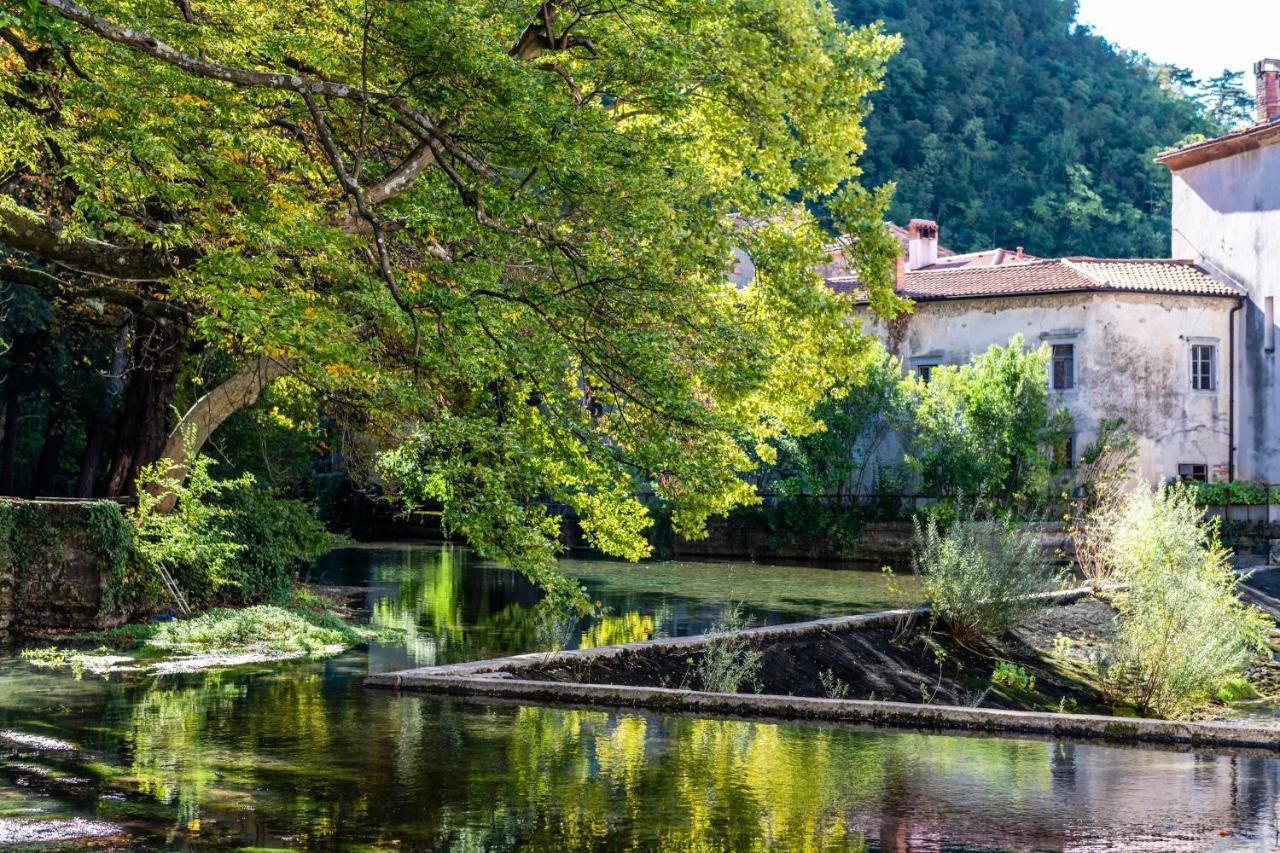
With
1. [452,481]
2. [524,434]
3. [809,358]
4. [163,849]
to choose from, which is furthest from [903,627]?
[163,849]

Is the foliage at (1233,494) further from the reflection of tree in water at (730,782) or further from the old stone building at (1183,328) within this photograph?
the reflection of tree in water at (730,782)

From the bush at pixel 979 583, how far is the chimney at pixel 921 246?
38786 millimetres

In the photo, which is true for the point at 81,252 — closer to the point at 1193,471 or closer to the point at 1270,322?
the point at 1193,471

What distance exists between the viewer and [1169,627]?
14.7m

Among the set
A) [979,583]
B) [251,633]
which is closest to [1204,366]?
[979,583]

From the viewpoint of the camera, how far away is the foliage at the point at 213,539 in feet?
59.3

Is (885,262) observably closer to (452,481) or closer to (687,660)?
(687,660)

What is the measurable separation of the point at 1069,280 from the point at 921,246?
13078 millimetres

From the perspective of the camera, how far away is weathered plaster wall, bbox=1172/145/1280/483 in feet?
140

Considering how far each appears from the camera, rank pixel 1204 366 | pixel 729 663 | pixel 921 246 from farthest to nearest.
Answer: pixel 921 246, pixel 1204 366, pixel 729 663

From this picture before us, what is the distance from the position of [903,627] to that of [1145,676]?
318cm

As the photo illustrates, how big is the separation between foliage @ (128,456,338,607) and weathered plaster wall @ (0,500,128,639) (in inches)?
19.0

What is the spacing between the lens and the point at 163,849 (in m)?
7.14

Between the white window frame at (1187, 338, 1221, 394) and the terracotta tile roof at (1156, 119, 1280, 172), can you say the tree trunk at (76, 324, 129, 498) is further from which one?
the terracotta tile roof at (1156, 119, 1280, 172)
